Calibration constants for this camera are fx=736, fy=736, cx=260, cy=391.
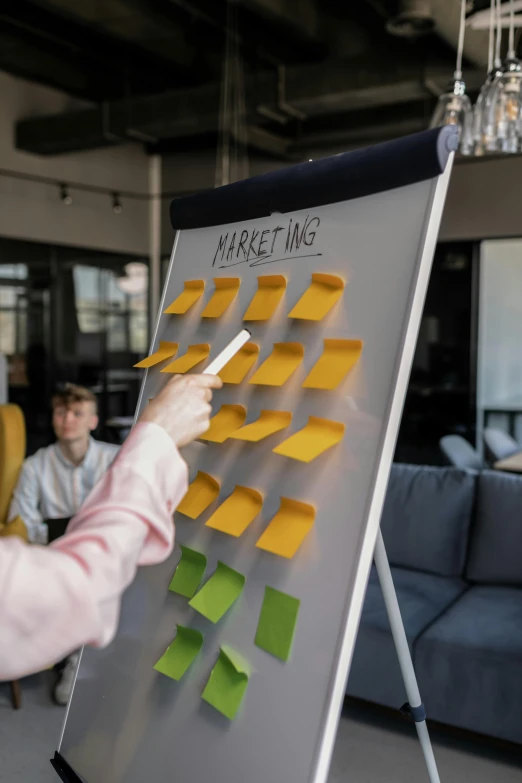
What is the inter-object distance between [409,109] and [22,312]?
3758mm

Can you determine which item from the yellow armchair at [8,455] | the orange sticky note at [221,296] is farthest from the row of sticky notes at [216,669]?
the yellow armchair at [8,455]

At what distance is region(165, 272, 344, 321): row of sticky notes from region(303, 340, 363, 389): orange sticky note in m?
0.06

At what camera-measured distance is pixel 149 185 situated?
7.90 meters

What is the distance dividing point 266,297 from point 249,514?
1.29 feet

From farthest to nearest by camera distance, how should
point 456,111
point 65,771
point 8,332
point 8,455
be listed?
point 8,332 → point 8,455 → point 456,111 → point 65,771

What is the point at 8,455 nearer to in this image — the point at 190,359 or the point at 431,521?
the point at 431,521

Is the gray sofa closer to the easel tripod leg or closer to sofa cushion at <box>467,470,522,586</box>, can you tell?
sofa cushion at <box>467,470,522,586</box>

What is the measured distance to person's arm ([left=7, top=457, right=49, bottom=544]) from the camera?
10.0 feet

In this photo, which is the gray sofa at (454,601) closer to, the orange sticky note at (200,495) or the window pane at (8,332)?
the orange sticky note at (200,495)

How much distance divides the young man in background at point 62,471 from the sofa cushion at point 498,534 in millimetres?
1551

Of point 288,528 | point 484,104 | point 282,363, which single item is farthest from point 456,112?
point 288,528

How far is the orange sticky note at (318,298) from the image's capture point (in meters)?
1.22

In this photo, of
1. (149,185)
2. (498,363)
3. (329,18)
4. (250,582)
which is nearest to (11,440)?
(250,582)

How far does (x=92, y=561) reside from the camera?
0.85 metres
